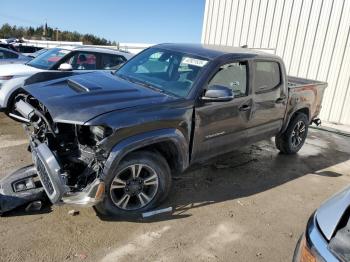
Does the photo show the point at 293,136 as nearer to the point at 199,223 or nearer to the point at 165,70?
the point at 165,70

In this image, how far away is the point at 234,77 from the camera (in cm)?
484

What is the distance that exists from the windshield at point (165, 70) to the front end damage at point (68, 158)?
1178mm

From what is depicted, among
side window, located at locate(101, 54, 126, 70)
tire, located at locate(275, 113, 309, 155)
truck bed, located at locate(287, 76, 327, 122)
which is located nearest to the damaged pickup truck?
truck bed, located at locate(287, 76, 327, 122)

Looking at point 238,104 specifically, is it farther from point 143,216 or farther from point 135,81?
point 143,216

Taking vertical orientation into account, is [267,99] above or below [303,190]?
above

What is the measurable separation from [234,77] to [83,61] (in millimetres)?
4367

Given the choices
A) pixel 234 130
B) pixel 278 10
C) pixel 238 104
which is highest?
pixel 278 10

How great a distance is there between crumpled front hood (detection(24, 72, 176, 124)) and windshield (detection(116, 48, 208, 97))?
222 mm

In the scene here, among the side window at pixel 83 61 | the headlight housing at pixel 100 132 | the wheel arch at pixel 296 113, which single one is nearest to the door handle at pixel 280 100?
the wheel arch at pixel 296 113

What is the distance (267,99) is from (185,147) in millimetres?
1871

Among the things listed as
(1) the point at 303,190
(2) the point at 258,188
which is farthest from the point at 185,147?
(1) the point at 303,190

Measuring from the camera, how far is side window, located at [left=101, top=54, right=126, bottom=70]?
8.24m

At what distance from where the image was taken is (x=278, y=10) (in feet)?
35.6

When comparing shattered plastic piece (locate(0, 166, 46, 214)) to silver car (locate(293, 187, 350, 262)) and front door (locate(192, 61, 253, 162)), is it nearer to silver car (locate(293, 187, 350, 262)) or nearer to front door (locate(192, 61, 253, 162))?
front door (locate(192, 61, 253, 162))
